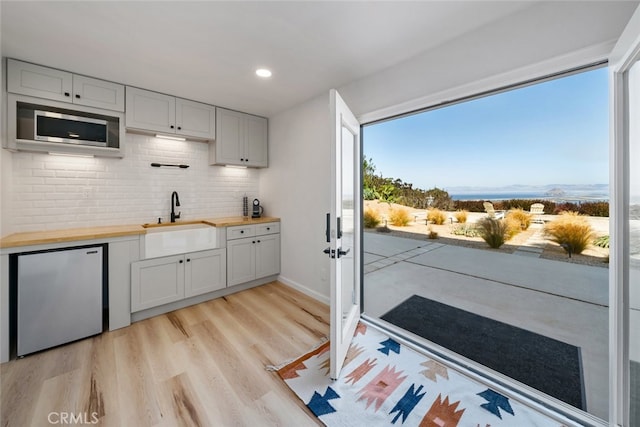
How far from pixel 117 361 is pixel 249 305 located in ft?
4.05

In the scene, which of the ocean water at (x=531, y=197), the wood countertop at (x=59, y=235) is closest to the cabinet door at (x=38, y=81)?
the wood countertop at (x=59, y=235)

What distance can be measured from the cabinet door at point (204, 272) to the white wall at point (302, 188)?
871mm

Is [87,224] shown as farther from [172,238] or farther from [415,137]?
[415,137]

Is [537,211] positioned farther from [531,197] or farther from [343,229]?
[343,229]

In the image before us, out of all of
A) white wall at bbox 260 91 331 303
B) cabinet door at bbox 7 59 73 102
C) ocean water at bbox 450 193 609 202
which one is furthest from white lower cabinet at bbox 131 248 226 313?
ocean water at bbox 450 193 609 202

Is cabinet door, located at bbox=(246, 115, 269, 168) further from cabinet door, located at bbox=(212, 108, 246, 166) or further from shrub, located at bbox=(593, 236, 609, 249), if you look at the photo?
shrub, located at bbox=(593, 236, 609, 249)

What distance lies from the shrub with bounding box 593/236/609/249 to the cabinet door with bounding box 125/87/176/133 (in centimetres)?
394

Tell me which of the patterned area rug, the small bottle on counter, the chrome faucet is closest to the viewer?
the patterned area rug

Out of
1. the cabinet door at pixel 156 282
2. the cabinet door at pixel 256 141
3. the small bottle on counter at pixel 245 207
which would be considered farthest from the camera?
the small bottle on counter at pixel 245 207

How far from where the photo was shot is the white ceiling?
5.08ft

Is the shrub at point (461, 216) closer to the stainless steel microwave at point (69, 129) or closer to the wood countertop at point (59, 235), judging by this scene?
the wood countertop at point (59, 235)

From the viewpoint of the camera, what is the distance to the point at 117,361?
191 centimetres

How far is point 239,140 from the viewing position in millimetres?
3455

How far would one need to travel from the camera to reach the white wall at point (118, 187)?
2334 millimetres
